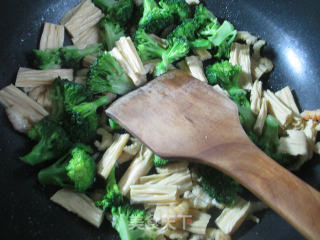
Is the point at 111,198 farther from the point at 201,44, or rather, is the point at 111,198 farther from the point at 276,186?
the point at 201,44

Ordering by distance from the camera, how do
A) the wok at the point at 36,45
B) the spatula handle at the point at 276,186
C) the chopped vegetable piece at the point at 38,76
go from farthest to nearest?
the chopped vegetable piece at the point at 38,76
the wok at the point at 36,45
the spatula handle at the point at 276,186

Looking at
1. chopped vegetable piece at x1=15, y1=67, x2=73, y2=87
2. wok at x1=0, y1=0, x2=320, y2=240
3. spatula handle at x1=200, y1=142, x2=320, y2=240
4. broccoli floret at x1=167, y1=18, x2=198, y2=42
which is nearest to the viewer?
spatula handle at x1=200, y1=142, x2=320, y2=240

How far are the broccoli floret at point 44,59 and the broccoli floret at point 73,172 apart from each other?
19.2 inches

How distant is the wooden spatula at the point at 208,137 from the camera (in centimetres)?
115

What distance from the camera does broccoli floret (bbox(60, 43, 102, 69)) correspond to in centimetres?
173

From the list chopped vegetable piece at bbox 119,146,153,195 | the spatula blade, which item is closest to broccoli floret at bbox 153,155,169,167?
chopped vegetable piece at bbox 119,146,153,195

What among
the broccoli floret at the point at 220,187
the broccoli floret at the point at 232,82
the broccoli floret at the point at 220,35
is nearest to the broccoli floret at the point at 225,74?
the broccoli floret at the point at 232,82

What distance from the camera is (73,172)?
4.58 feet

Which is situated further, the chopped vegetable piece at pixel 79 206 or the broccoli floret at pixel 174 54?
the broccoli floret at pixel 174 54

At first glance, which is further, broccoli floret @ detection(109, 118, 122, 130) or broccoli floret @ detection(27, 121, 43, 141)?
broccoli floret @ detection(109, 118, 122, 130)

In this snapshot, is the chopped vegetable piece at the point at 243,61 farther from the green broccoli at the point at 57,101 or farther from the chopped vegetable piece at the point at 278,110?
the green broccoli at the point at 57,101

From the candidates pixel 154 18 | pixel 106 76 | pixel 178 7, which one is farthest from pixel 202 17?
pixel 106 76

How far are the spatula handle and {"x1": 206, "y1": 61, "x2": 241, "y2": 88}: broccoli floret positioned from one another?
52 centimetres

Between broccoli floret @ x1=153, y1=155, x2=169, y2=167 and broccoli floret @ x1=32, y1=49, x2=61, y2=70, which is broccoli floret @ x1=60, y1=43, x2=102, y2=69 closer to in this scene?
broccoli floret @ x1=32, y1=49, x2=61, y2=70
